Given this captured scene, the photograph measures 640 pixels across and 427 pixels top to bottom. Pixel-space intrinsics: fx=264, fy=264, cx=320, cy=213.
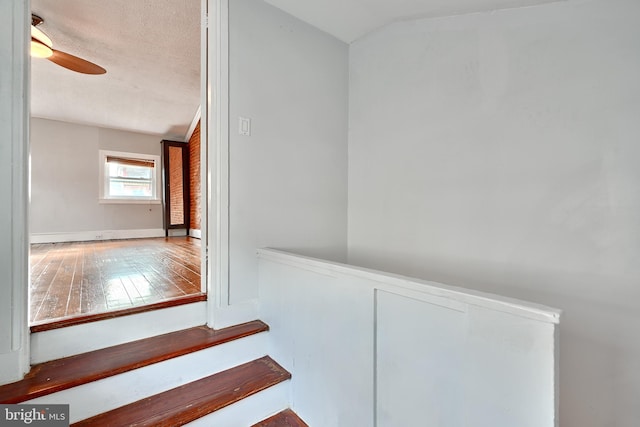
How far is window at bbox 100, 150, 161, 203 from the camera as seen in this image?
5012mm

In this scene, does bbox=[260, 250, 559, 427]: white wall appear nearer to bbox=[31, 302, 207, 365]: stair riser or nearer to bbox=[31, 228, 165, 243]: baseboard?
bbox=[31, 302, 207, 365]: stair riser

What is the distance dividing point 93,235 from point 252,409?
528 cm

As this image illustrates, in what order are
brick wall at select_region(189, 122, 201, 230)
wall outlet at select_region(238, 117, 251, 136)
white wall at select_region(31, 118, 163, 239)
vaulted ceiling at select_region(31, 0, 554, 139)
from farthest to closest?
brick wall at select_region(189, 122, 201, 230), white wall at select_region(31, 118, 163, 239), vaulted ceiling at select_region(31, 0, 554, 139), wall outlet at select_region(238, 117, 251, 136)

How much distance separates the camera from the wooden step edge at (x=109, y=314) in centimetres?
120

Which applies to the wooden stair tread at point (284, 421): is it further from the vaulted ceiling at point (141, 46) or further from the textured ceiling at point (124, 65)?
the textured ceiling at point (124, 65)

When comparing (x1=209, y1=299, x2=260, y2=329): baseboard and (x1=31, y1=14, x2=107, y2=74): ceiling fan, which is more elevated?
(x1=31, y1=14, x2=107, y2=74): ceiling fan

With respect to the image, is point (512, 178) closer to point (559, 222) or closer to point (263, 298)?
point (559, 222)

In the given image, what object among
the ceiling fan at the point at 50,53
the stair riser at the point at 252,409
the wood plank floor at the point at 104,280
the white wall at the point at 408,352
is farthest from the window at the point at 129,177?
the stair riser at the point at 252,409

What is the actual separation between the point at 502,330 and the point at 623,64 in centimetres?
133

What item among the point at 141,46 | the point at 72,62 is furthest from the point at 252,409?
the point at 141,46

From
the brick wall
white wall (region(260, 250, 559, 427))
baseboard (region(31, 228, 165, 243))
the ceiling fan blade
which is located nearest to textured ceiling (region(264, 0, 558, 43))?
white wall (region(260, 250, 559, 427))

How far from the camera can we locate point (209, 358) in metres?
1.40

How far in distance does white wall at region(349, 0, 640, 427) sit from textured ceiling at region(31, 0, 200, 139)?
2203 millimetres

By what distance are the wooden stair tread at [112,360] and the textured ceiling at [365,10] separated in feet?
7.01
